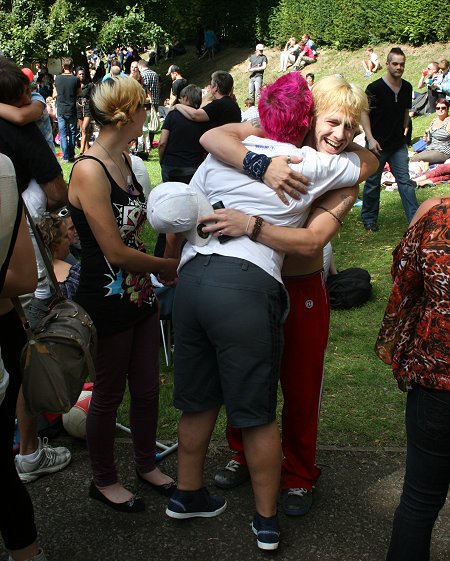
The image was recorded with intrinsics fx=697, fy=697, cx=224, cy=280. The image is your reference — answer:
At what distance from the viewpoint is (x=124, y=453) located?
3.74m

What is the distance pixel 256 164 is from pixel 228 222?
9.7 inches

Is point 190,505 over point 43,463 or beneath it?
over

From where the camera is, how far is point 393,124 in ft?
27.0

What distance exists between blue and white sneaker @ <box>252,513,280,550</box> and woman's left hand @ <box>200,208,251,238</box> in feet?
3.94

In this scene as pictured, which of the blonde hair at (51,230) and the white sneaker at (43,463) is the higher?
the blonde hair at (51,230)

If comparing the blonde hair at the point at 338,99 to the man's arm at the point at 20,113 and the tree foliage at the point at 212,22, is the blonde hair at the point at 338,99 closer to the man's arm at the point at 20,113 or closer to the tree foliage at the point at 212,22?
the man's arm at the point at 20,113

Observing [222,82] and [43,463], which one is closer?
[43,463]

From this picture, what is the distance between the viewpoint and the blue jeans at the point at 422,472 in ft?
7.55

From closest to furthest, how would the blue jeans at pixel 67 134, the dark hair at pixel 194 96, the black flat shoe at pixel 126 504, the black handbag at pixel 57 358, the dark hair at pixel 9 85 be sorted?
the black handbag at pixel 57 358 → the black flat shoe at pixel 126 504 → the dark hair at pixel 9 85 → the dark hair at pixel 194 96 → the blue jeans at pixel 67 134

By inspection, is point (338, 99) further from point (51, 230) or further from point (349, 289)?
point (349, 289)

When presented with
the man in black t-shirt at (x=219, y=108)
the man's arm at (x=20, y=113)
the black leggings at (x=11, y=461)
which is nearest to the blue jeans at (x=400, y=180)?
the man in black t-shirt at (x=219, y=108)

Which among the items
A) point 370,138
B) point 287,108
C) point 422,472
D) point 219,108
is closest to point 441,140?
point 370,138

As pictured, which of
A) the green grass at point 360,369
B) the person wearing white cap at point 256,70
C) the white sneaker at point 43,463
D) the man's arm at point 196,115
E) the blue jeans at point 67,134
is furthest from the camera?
the person wearing white cap at point 256,70

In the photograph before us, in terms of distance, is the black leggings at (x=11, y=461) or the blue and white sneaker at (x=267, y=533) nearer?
the black leggings at (x=11, y=461)
